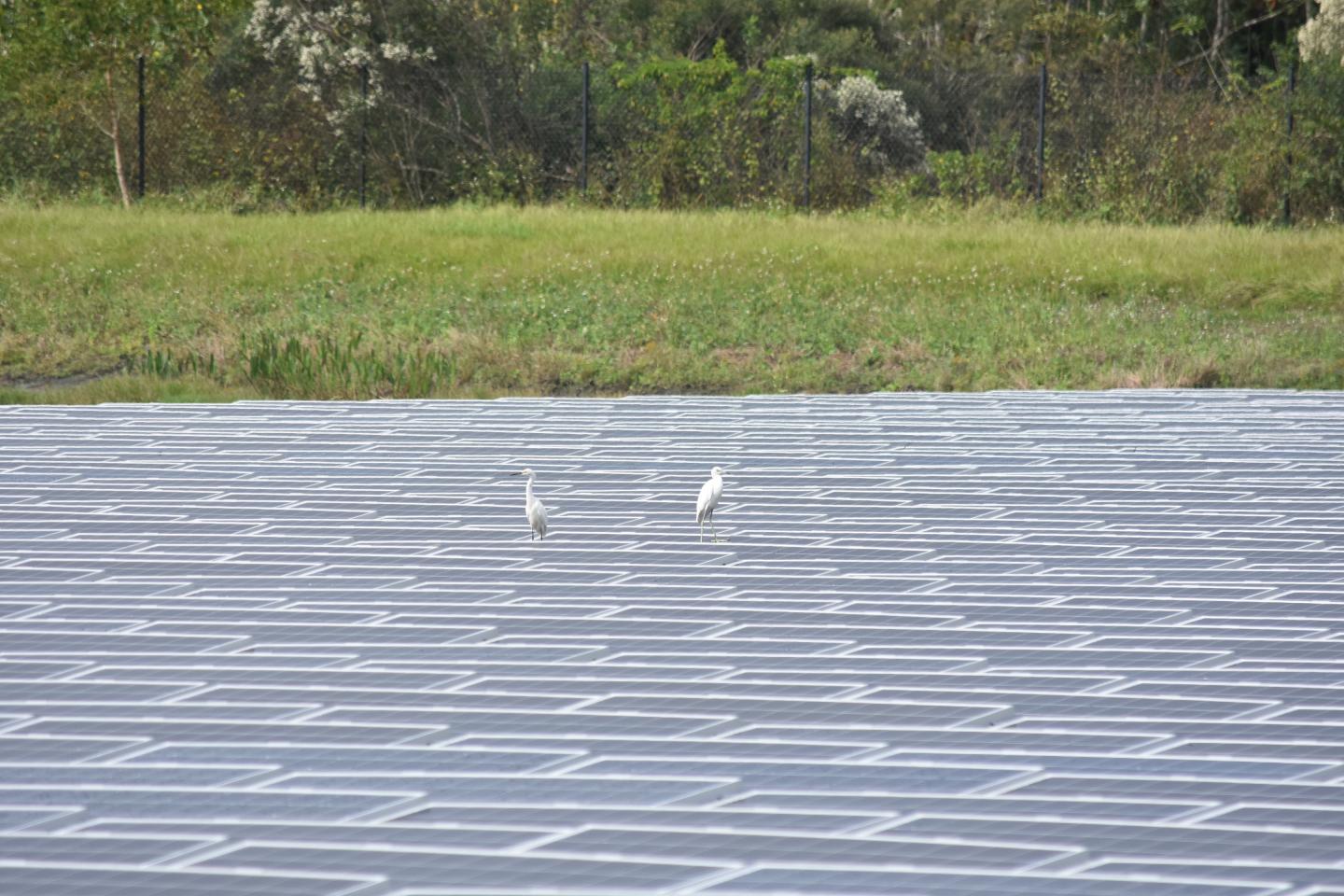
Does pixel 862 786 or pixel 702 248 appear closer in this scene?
pixel 862 786

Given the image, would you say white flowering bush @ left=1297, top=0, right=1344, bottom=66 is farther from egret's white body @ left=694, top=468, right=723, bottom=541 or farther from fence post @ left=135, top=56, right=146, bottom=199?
egret's white body @ left=694, top=468, right=723, bottom=541

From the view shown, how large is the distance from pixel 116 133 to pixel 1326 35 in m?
15.1

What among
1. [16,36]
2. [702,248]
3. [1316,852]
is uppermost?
[16,36]

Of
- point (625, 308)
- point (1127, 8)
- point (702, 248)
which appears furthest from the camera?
point (1127, 8)

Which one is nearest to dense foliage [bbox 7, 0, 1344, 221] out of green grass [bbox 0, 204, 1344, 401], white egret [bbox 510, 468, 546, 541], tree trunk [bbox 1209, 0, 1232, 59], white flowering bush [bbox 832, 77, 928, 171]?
white flowering bush [bbox 832, 77, 928, 171]

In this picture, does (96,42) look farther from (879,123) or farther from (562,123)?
(879,123)

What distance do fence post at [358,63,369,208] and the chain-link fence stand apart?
0.04 metres

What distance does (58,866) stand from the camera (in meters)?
3.26

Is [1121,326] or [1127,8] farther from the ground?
[1127,8]

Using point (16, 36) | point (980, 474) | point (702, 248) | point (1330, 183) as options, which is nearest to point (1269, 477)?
point (980, 474)

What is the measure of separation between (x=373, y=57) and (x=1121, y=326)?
12003 millimetres

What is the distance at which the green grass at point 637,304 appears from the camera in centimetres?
1177

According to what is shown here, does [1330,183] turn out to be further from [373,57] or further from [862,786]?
[862,786]

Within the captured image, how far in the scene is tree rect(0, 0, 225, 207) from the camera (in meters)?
17.0
